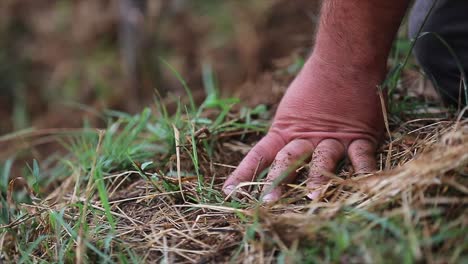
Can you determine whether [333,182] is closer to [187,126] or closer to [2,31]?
[187,126]

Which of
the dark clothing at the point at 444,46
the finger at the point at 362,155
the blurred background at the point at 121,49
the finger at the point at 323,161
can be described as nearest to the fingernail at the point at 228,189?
the finger at the point at 323,161

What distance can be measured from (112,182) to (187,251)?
18.2 inches

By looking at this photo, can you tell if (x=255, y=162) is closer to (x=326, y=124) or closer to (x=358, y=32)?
(x=326, y=124)

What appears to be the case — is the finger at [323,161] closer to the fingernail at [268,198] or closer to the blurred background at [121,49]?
the fingernail at [268,198]

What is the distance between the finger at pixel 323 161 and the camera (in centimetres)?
108

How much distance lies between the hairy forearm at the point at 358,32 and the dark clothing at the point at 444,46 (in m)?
0.25

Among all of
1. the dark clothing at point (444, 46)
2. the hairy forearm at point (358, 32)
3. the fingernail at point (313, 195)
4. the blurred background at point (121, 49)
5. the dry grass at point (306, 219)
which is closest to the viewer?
the dry grass at point (306, 219)

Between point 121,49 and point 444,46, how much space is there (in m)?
3.27

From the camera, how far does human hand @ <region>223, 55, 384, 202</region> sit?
117 cm

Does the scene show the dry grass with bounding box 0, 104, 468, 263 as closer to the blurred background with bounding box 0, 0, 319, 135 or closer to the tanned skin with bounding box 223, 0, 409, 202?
the tanned skin with bounding box 223, 0, 409, 202

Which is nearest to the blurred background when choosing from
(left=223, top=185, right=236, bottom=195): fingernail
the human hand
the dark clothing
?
the dark clothing

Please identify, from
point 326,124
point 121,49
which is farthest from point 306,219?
point 121,49

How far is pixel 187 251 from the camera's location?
3.14ft

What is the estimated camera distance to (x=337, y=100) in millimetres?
1208
